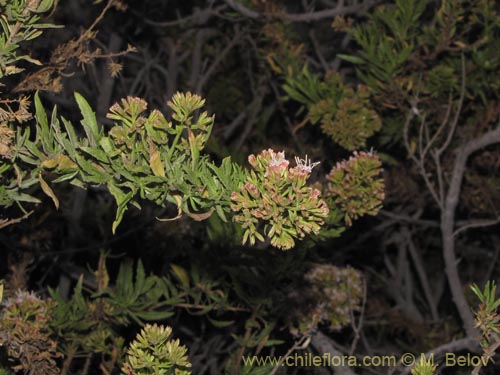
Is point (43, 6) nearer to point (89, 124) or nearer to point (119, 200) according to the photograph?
point (89, 124)

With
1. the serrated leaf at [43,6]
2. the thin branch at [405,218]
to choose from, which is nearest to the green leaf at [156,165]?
the serrated leaf at [43,6]

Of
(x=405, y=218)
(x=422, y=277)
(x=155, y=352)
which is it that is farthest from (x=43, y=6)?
(x=422, y=277)

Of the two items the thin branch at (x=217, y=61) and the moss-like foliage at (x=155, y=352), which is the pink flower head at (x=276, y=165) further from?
the thin branch at (x=217, y=61)

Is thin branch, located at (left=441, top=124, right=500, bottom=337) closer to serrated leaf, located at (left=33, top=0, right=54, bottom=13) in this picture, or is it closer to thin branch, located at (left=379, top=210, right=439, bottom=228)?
thin branch, located at (left=379, top=210, right=439, bottom=228)

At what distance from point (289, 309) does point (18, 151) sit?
48.2 inches

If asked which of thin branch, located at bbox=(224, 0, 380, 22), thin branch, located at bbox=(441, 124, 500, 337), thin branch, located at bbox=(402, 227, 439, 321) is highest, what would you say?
thin branch, located at bbox=(224, 0, 380, 22)

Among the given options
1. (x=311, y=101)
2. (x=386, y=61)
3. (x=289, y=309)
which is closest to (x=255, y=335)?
(x=289, y=309)

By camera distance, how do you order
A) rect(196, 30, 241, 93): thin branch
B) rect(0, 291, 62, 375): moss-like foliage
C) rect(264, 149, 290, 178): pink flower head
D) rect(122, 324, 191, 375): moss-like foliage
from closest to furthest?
rect(264, 149, 290, 178): pink flower head, rect(122, 324, 191, 375): moss-like foliage, rect(0, 291, 62, 375): moss-like foliage, rect(196, 30, 241, 93): thin branch

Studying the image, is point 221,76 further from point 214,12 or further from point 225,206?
point 225,206

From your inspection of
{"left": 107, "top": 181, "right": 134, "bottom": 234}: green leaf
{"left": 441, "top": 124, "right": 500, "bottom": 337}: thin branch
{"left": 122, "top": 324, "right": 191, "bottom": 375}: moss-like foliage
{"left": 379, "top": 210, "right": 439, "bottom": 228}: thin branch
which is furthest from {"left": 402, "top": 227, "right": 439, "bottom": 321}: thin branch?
{"left": 107, "top": 181, "right": 134, "bottom": 234}: green leaf

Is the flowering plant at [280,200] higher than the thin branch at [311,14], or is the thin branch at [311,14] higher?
the thin branch at [311,14]

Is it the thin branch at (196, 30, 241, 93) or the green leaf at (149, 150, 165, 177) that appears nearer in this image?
the green leaf at (149, 150, 165, 177)

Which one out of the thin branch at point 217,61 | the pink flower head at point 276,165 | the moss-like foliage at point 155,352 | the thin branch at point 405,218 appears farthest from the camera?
the thin branch at point 217,61

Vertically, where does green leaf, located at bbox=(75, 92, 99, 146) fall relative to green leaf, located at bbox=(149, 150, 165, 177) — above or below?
above
